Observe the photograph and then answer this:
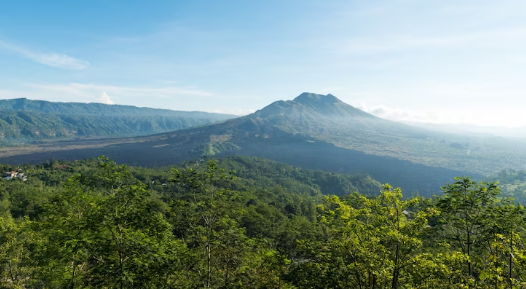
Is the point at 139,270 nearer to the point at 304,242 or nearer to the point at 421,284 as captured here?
the point at 304,242

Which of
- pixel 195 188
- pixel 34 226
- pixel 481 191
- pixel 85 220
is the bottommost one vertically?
pixel 34 226

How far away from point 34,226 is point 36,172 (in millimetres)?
134830

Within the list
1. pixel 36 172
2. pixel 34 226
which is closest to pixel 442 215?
pixel 34 226

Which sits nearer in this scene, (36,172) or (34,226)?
(34,226)

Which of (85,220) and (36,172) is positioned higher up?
(85,220)

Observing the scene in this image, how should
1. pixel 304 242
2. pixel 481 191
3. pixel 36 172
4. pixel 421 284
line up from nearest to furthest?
pixel 421 284 < pixel 481 191 < pixel 304 242 < pixel 36 172

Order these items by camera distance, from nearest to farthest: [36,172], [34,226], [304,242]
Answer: [304,242] < [34,226] < [36,172]

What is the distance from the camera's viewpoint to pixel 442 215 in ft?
40.8

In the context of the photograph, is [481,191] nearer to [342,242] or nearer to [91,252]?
[342,242]

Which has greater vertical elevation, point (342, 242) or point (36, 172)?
point (342, 242)

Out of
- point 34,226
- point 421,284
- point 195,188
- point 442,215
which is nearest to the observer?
point 421,284

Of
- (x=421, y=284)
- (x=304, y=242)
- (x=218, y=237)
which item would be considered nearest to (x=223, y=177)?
(x=218, y=237)

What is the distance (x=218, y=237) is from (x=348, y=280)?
696 centimetres

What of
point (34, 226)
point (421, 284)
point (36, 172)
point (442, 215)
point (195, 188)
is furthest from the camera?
point (36, 172)
